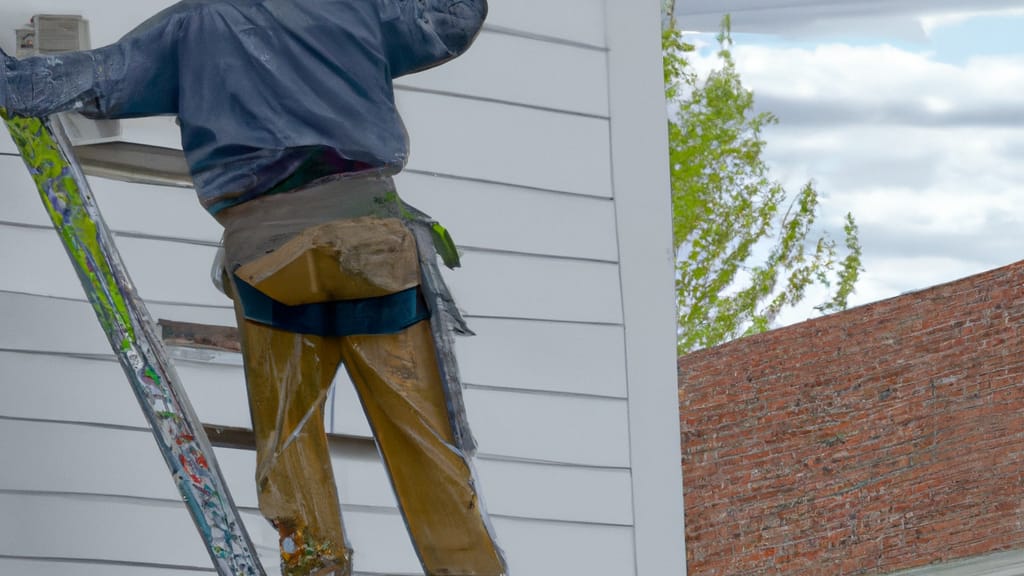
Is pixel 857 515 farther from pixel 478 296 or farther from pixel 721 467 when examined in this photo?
pixel 478 296

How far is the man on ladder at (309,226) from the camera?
218 centimetres

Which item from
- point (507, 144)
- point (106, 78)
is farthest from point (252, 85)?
point (507, 144)

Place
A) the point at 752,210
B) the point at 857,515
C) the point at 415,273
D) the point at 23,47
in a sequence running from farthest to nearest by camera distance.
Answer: the point at 752,210 < the point at 857,515 < the point at 23,47 < the point at 415,273

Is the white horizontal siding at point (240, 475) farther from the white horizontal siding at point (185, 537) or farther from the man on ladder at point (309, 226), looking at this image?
the man on ladder at point (309, 226)

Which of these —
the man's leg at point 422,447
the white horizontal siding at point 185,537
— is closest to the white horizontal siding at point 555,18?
the white horizontal siding at point 185,537

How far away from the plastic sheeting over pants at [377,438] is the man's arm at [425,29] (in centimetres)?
27

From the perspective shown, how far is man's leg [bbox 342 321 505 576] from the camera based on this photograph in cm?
222

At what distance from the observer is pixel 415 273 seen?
2203 millimetres

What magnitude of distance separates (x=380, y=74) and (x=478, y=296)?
1424mm

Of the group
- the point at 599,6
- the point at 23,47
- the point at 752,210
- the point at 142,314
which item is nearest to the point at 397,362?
the point at 142,314

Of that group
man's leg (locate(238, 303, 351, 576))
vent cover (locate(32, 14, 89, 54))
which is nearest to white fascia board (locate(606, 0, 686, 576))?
vent cover (locate(32, 14, 89, 54))

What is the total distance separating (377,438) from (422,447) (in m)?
0.08

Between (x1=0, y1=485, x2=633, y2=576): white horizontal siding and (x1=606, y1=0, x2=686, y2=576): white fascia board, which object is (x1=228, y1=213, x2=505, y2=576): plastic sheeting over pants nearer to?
(x1=0, y1=485, x2=633, y2=576): white horizontal siding

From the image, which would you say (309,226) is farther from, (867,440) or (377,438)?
(867,440)
